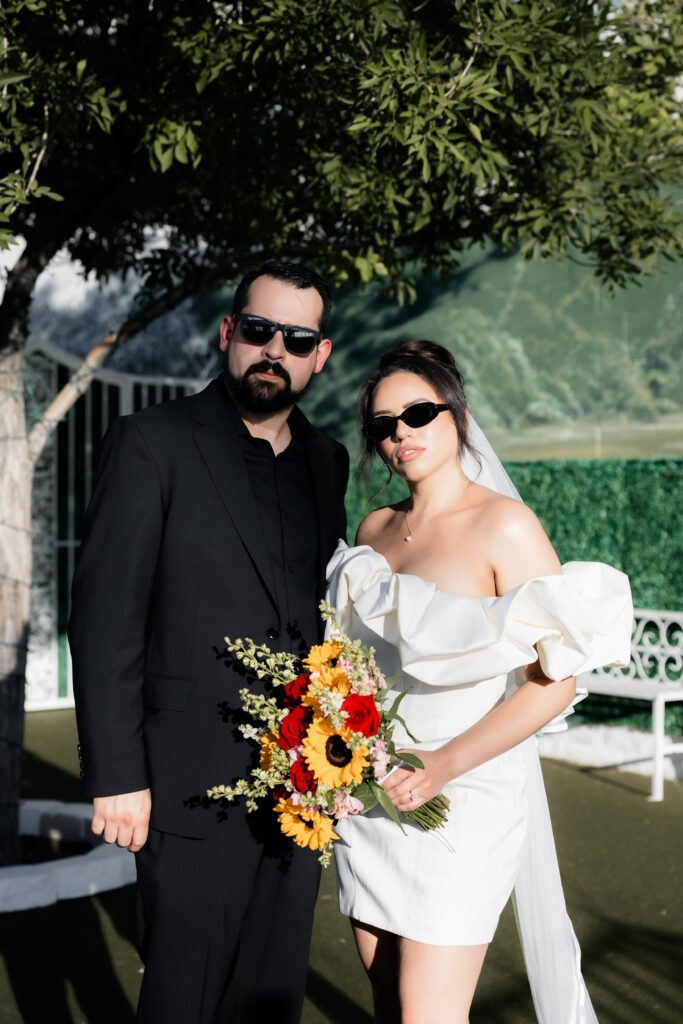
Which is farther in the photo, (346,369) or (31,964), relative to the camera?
(346,369)

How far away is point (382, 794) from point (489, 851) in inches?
15.2

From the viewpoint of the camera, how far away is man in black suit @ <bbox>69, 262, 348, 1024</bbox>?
2.91m

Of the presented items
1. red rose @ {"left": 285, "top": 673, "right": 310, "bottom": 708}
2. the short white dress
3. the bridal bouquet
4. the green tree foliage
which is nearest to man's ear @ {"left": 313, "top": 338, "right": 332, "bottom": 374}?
the short white dress

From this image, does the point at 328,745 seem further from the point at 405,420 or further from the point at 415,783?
the point at 405,420

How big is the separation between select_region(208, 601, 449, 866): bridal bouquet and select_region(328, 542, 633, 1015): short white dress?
127 mm

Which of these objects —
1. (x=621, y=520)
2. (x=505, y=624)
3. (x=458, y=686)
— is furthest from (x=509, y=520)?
(x=621, y=520)

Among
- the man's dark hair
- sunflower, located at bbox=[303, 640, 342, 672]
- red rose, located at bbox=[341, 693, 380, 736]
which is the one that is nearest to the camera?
red rose, located at bbox=[341, 693, 380, 736]

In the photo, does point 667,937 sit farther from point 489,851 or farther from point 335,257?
point 335,257

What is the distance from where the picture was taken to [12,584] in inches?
242

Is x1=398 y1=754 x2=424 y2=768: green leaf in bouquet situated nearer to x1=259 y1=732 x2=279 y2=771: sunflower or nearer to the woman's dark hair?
x1=259 y1=732 x2=279 y2=771: sunflower

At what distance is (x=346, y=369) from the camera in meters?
12.4

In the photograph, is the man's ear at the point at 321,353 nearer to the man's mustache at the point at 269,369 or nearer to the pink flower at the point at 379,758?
the man's mustache at the point at 269,369

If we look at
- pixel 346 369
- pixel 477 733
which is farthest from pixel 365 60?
pixel 346 369

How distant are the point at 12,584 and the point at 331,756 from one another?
3.94 m
